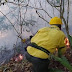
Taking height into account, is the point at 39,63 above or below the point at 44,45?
below

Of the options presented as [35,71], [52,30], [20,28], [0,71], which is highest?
[52,30]

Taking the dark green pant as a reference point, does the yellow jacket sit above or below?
above

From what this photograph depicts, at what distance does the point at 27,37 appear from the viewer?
5715mm

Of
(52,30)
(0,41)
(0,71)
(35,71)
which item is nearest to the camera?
(52,30)

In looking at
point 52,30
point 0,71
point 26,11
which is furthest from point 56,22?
point 26,11

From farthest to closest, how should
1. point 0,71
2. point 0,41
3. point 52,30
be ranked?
point 0,41, point 0,71, point 52,30

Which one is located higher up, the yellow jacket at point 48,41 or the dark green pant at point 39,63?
the yellow jacket at point 48,41

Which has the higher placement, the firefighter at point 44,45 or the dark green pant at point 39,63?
the firefighter at point 44,45

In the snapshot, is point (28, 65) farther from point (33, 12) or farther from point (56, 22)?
point (33, 12)

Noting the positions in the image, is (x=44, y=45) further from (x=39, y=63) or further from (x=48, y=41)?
(x=39, y=63)

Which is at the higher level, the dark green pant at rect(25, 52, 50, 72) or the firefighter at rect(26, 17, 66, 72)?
the firefighter at rect(26, 17, 66, 72)

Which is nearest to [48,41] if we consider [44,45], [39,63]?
[44,45]

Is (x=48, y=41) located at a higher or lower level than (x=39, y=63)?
higher

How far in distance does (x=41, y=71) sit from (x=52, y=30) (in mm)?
782
